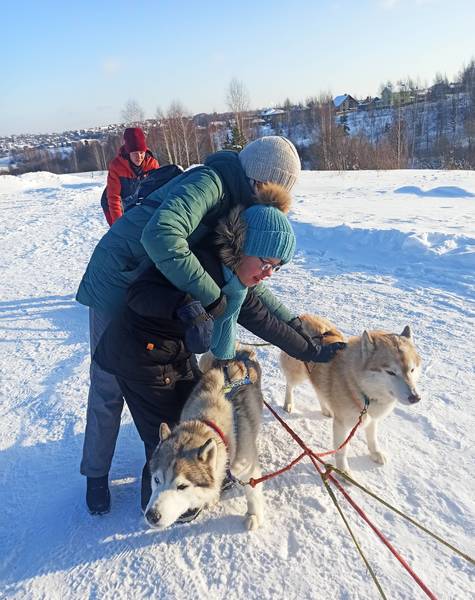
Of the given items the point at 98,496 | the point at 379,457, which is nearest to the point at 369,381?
the point at 379,457

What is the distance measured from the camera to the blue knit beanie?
1792mm

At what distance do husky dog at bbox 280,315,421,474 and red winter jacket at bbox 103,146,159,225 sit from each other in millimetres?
2664

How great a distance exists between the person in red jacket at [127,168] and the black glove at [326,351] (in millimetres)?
2599

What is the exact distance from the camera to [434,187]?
1117 cm

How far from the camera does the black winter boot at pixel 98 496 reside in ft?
7.20

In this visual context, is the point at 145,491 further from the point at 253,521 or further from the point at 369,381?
the point at 369,381

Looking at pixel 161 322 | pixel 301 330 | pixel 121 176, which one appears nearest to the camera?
pixel 161 322

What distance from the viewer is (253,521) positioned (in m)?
2.07

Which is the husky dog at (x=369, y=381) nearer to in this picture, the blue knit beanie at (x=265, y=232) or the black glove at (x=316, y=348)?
the black glove at (x=316, y=348)

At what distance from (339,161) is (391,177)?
8579 mm

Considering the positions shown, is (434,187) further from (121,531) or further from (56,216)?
(121,531)

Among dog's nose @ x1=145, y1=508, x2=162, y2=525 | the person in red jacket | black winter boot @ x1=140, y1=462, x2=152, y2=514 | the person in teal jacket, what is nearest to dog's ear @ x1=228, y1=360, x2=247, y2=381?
the person in teal jacket

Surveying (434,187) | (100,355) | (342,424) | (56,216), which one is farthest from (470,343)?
(56,216)

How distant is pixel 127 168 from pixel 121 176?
105 millimetres
